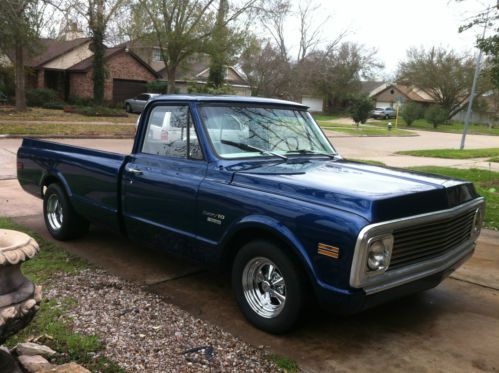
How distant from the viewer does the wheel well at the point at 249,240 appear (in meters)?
3.50

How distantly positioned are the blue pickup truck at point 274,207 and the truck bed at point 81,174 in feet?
0.07

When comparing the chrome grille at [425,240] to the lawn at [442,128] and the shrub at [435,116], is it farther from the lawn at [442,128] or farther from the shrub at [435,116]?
the shrub at [435,116]

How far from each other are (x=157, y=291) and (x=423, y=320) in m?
2.32

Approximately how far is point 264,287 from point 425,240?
4.05 feet

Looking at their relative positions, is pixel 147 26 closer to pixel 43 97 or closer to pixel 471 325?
pixel 43 97

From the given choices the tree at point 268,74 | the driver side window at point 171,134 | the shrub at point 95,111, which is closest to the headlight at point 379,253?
the driver side window at point 171,134

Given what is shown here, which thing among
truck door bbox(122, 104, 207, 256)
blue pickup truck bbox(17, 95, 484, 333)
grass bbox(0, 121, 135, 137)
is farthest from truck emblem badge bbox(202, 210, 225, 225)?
grass bbox(0, 121, 135, 137)

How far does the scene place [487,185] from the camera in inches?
434

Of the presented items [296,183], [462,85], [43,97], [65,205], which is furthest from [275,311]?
[462,85]

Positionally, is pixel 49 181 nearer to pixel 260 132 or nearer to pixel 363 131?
pixel 260 132

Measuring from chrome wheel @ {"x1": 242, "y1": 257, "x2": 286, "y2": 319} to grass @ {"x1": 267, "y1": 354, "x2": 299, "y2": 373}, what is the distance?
1.18ft

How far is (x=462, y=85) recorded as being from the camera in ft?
178

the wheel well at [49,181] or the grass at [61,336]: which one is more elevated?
the wheel well at [49,181]

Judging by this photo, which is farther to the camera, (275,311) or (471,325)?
(471,325)
